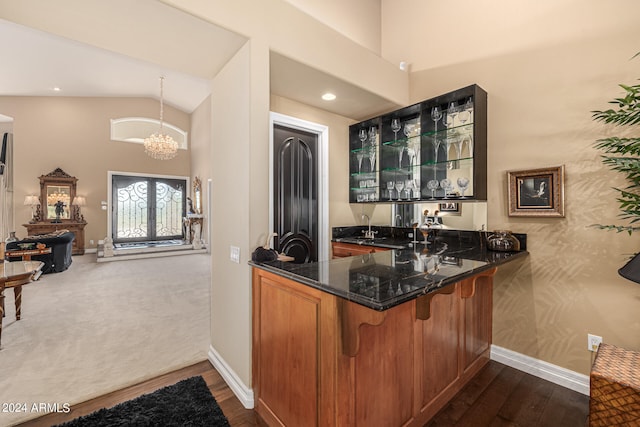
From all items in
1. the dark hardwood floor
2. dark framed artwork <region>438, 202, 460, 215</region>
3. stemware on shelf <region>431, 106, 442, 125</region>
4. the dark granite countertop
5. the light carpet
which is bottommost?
the dark hardwood floor

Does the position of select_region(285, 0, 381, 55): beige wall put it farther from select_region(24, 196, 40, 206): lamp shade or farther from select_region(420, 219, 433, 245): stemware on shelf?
select_region(24, 196, 40, 206): lamp shade

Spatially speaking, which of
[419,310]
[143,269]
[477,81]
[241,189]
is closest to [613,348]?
[419,310]

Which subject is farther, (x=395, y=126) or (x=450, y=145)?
(x=395, y=126)

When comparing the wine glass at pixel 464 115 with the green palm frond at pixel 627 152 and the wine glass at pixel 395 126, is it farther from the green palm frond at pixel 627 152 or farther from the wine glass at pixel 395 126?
the green palm frond at pixel 627 152

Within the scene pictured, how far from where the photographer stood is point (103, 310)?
365 centimetres

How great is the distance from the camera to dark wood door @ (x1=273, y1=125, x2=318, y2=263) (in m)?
3.05

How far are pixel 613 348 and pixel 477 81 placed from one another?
2304 millimetres

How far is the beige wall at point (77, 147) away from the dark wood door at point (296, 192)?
8.15 meters

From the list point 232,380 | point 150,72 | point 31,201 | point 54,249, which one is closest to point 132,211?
point 31,201

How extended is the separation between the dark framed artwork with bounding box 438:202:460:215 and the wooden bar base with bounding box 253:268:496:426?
101cm

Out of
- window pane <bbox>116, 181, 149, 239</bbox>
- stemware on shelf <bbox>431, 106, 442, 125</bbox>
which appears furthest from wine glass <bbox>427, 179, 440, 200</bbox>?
window pane <bbox>116, 181, 149, 239</bbox>

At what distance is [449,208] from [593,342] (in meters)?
1.46

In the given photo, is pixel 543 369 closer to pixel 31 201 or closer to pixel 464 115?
pixel 464 115

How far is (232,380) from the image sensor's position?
6.73 ft
